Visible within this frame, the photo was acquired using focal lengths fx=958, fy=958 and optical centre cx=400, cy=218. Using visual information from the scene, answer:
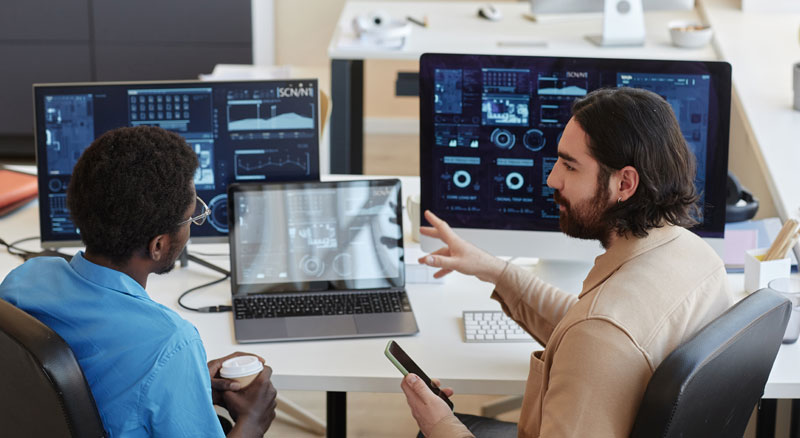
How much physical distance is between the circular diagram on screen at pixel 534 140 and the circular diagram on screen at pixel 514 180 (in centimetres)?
6

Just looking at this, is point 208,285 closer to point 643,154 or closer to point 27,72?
point 643,154

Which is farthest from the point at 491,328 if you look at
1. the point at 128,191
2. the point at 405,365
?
the point at 128,191

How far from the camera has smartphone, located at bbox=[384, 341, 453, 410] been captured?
61.2 inches

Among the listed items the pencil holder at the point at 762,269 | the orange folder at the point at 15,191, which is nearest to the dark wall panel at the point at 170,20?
the orange folder at the point at 15,191

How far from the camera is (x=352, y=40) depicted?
391 cm

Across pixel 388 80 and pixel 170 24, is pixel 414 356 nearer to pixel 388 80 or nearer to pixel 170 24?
pixel 170 24

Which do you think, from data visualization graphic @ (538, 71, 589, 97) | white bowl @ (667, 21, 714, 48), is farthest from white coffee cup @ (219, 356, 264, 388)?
white bowl @ (667, 21, 714, 48)

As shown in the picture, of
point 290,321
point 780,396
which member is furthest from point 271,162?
point 780,396

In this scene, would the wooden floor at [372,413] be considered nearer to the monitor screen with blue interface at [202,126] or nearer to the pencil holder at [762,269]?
the monitor screen with blue interface at [202,126]

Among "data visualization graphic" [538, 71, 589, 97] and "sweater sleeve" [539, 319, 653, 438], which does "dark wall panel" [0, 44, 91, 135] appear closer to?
"data visualization graphic" [538, 71, 589, 97]

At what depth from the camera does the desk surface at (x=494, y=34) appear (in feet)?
12.4

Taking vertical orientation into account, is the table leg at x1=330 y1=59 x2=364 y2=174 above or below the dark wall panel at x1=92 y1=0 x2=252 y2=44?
below

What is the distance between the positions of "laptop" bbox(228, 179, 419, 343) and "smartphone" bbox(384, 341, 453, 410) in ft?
0.83

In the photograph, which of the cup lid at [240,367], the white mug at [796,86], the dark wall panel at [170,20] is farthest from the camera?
the dark wall panel at [170,20]
